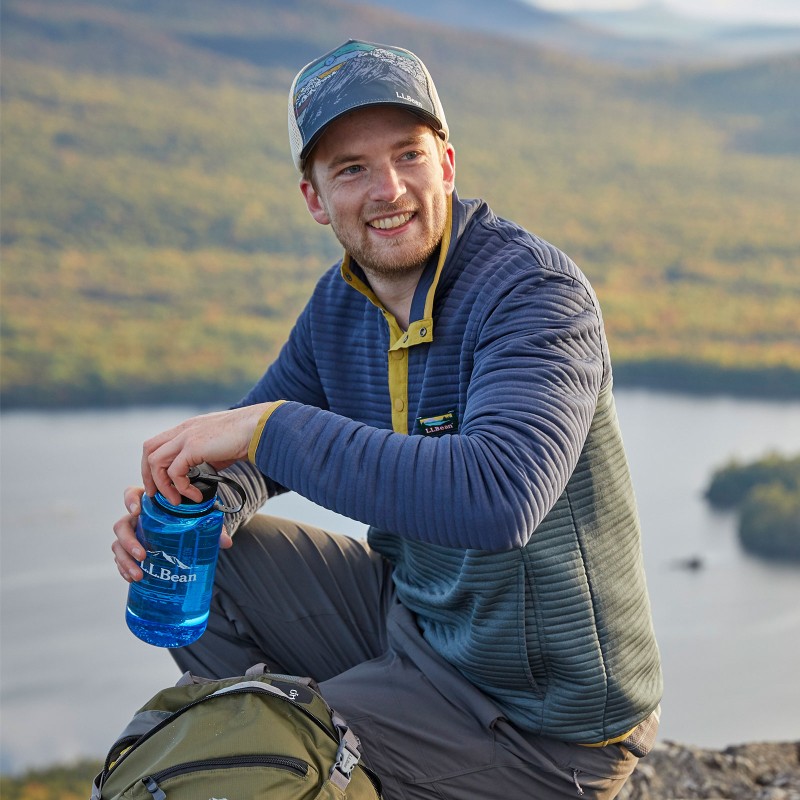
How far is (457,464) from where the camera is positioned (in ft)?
3.57

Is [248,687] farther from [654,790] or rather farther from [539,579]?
[654,790]

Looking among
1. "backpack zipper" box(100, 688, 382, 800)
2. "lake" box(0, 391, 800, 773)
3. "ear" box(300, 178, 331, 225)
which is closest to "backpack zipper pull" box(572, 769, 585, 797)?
"backpack zipper" box(100, 688, 382, 800)

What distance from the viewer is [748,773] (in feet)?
6.53

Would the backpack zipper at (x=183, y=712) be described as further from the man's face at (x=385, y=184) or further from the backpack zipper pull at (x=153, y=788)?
the man's face at (x=385, y=184)

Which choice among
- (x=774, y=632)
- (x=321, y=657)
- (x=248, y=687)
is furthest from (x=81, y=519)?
(x=248, y=687)

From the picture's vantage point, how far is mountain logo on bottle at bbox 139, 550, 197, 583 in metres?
1.38

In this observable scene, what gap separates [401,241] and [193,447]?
0.38 meters

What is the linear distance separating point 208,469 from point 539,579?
429 millimetres

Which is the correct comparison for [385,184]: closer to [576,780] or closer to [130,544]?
[130,544]

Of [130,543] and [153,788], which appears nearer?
[153,788]

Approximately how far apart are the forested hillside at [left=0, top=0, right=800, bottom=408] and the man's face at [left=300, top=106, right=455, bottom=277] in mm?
5188

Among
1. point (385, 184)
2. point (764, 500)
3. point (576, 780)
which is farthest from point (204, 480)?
point (764, 500)

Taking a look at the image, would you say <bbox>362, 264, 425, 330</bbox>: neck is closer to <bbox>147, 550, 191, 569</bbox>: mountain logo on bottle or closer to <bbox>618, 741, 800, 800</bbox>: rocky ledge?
<bbox>147, 550, 191, 569</bbox>: mountain logo on bottle

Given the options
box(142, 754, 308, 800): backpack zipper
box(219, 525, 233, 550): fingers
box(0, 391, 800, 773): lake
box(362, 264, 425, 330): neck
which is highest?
box(362, 264, 425, 330): neck
